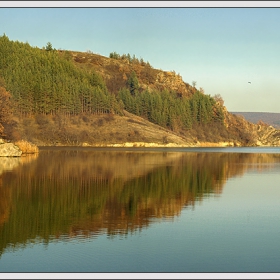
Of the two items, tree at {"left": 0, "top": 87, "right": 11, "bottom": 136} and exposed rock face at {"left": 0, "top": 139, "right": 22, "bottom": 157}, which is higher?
tree at {"left": 0, "top": 87, "right": 11, "bottom": 136}

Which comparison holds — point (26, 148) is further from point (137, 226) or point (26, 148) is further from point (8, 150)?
point (137, 226)

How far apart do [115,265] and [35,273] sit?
2674 millimetres

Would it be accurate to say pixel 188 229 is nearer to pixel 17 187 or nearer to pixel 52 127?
pixel 17 187

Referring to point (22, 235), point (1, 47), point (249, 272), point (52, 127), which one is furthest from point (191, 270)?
point (1, 47)

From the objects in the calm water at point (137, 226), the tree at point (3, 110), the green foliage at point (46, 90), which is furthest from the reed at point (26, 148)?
the green foliage at point (46, 90)

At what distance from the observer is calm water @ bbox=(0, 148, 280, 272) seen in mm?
17109

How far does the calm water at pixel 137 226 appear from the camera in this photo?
56.1ft

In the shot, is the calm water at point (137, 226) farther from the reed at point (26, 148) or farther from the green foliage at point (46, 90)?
the green foliage at point (46, 90)

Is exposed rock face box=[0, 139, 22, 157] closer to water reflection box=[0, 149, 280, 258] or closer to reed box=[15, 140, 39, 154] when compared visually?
reed box=[15, 140, 39, 154]

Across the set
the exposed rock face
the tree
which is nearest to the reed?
the tree

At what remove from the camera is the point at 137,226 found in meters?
23.4

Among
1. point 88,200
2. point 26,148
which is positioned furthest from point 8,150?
point 88,200

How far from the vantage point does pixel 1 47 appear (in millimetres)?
198500

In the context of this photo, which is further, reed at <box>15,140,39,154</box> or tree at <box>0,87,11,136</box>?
reed at <box>15,140,39,154</box>
